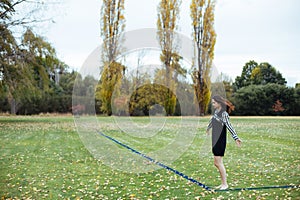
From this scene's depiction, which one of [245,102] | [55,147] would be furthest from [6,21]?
[245,102]

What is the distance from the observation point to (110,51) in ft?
40.7

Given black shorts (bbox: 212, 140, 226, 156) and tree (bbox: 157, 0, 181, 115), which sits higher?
tree (bbox: 157, 0, 181, 115)

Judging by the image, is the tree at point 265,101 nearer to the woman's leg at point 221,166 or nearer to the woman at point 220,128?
the woman's leg at point 221,166

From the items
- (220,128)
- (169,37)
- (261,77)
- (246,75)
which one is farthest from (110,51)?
(246,75)

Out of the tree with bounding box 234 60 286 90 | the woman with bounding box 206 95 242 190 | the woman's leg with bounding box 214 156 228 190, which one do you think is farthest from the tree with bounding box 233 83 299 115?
the woman with bounding box 206 95 242 190

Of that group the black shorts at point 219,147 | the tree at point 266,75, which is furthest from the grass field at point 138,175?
the tree at point 266,75

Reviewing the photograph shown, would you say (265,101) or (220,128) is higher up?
(265,101)

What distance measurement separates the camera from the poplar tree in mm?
12812

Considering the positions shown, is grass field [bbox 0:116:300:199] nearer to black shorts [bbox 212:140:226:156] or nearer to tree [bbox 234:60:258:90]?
black shorts [bbox 212:140:226:156]

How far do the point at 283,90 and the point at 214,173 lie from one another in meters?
32.4

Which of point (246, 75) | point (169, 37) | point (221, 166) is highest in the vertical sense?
point (246, 75)

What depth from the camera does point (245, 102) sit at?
1398 inches

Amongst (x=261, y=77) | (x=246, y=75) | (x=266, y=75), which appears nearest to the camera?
(x=261, y=77)

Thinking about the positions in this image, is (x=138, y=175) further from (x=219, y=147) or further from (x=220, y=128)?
(x=220, y=128)
